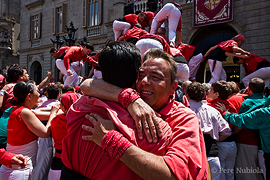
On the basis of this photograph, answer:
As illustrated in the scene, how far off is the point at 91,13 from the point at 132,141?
58.8 ft

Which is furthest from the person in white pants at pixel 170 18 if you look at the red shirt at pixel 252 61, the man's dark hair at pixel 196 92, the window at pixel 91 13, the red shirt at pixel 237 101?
the window at pixel 91 13

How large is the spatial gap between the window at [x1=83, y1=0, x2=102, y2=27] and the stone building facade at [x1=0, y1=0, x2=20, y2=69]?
18.0 m

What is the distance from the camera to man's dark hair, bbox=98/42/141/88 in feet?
4.66

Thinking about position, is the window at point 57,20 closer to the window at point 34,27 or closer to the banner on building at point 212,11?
the window at point 34,27

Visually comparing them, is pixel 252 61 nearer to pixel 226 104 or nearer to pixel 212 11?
pixel 226 104

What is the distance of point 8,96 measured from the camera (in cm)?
390

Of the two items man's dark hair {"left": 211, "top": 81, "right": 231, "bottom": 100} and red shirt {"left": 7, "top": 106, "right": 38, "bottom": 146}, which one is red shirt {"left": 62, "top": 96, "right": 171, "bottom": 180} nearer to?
red shirt {"left": 7, "top": 106, "right": 38, "bottom": 146}

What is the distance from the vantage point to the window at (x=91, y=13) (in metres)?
17.3

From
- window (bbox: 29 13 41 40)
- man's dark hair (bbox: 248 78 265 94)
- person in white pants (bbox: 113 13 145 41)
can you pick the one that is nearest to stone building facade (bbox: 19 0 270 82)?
window (bbox: 29 13 41 40)

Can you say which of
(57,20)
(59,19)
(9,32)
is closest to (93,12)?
(59,19)

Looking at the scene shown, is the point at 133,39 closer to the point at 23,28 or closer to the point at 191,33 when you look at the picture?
the point at 191,33

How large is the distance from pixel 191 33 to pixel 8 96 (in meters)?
9.70

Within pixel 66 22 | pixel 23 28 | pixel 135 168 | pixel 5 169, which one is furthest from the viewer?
pixel 23 28

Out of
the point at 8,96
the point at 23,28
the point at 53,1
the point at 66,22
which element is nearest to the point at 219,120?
the point at 8,96
